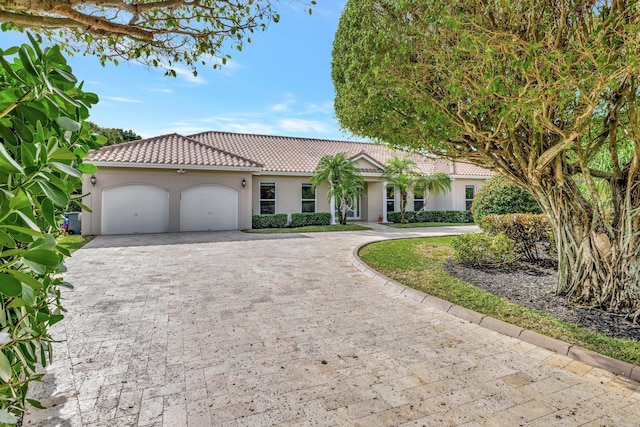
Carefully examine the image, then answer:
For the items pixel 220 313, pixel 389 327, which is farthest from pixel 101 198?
pixel 389 327

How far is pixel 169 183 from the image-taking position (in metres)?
15.7

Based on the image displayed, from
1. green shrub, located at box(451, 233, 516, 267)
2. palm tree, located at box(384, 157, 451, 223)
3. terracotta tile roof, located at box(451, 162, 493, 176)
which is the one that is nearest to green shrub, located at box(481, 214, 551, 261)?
green shrub, located at box(451, 233, 516, 267)

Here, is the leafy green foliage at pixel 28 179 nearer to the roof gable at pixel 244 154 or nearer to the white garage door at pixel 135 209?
the roof gable at pixel 244 154

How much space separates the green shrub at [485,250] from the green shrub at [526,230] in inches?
25.1

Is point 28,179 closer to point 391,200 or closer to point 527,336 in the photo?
point 527,336

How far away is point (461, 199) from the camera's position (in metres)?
23.8

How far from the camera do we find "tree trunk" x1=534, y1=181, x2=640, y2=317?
5.12 meters

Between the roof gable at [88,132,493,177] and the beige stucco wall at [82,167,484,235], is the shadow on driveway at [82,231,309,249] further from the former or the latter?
the roof gable at [88,132,493,177]

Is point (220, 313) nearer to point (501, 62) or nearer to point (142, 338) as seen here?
point (142, 338)

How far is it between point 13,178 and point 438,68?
578cm

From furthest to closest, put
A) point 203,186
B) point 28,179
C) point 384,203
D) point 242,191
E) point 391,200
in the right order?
point 391,200 → point 384,203 → point 242,191 → point 203,186 → point 28,179

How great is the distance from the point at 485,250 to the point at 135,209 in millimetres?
14677

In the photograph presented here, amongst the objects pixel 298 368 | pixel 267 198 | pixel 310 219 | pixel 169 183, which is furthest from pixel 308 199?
pixel 298 368

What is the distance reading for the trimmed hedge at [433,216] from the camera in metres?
22.0
